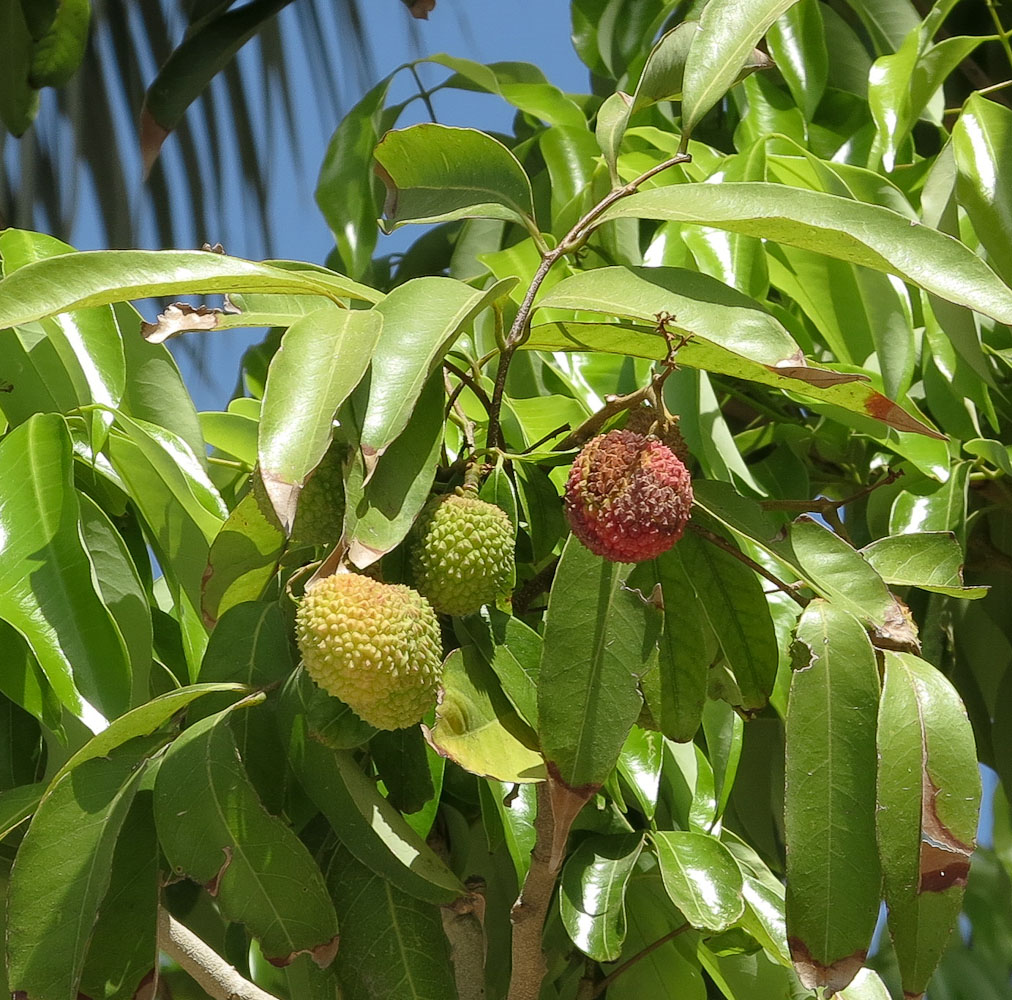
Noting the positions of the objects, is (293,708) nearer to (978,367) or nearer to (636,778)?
(636,778)

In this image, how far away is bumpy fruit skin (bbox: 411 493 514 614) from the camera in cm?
50

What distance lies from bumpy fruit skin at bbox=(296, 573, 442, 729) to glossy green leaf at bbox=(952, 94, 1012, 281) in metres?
0.48

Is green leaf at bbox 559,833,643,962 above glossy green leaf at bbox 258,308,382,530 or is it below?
below

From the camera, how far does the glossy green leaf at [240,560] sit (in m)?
0.55

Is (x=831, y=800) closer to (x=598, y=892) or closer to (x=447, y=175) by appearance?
(x=598, y=892)

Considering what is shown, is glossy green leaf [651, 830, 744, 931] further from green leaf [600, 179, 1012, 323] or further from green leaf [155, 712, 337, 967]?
green leaf [600, 179, 1012, 323]

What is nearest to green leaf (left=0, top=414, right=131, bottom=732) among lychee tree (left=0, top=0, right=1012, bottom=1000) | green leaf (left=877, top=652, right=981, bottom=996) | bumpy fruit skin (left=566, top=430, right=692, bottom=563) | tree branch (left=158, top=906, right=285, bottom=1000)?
lychee tree (left=0, top=0, right=1012, bottom=1000)

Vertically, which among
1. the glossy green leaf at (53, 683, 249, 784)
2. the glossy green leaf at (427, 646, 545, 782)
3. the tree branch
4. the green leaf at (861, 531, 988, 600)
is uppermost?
the glossy green leaf at (53, 683, 249, 784)

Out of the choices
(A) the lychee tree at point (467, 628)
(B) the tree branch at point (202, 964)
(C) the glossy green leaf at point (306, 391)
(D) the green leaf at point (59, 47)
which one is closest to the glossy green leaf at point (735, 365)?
(A) the lychee tree at point (467, 628)

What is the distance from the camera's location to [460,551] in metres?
0.50

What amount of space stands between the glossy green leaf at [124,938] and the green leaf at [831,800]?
0.27m

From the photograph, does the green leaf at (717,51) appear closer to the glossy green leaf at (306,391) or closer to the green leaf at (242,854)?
the glossy green leaf at (306,391)

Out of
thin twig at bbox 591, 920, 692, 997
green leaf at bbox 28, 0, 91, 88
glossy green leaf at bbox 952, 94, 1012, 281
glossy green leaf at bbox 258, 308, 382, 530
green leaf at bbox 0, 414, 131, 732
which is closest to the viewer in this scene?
glossy green leaf at bbox 258, 308, 382, 530

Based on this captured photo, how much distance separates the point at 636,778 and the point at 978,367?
0.33m
